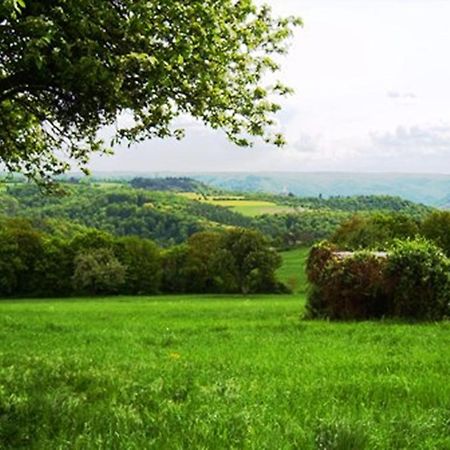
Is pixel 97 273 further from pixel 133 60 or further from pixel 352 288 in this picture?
pixel 133 60

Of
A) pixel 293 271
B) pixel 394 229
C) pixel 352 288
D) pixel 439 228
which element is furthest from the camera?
pixel 293 271

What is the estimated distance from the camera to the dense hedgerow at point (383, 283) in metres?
26.9

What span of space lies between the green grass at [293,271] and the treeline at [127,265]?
222 inches

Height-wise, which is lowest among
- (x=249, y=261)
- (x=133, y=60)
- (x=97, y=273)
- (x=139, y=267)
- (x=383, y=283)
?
(x=97, y=273)

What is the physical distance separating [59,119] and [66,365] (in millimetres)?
5096

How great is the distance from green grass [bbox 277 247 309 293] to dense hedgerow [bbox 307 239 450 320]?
5490 centimetres

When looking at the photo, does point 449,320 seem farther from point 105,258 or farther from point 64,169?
point 105,258

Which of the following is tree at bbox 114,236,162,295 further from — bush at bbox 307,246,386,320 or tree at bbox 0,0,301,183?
tree at bbox 0,0,301,183

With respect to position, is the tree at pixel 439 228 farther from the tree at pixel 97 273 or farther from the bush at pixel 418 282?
the bush at pixel 418 282

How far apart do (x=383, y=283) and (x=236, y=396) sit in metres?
19.0

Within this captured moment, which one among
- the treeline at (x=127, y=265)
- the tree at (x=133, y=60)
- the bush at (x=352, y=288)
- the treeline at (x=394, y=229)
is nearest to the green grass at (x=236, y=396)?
the tree at (x=133, y=60)

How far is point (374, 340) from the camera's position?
62.0ft

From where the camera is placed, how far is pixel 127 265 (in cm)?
10500

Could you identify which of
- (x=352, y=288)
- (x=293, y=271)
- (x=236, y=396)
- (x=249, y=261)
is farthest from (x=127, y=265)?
(x=236, y=396)
